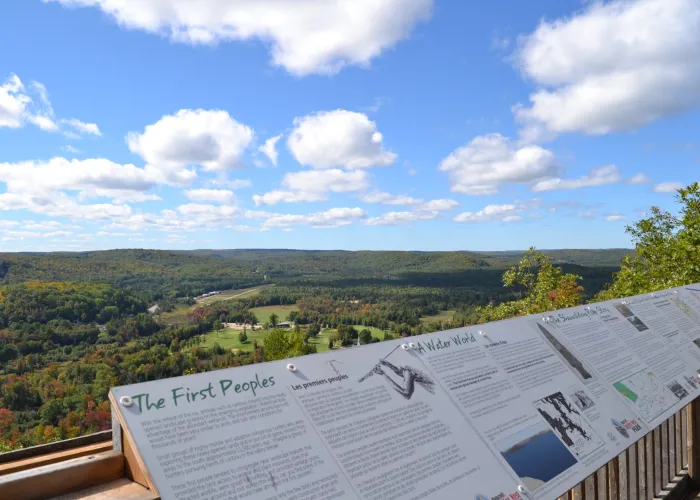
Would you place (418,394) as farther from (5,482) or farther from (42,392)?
(42,392)

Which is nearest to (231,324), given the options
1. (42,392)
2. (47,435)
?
(42,392)

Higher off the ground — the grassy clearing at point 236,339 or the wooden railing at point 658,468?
the wooden railing at point 658,468

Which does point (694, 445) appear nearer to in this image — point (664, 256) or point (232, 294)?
point (664, 256)

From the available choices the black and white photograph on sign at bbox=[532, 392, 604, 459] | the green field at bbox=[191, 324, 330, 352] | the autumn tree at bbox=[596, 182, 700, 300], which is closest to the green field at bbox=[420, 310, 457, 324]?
the green field at bbox=[191, 324, 330, 352]

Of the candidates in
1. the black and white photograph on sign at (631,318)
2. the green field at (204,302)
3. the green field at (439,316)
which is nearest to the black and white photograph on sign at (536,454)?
the black and white photograph on sign at (631,318)

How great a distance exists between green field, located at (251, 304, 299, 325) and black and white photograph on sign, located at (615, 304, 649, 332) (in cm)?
6549

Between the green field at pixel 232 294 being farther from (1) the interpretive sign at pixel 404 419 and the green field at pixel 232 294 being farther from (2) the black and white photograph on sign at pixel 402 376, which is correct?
(2) the black and white photograph on sign at pixel 402 376

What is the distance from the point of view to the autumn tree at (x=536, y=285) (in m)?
10.6

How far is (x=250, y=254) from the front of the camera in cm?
16775

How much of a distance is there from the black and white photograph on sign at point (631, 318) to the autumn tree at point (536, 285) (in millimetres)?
7195

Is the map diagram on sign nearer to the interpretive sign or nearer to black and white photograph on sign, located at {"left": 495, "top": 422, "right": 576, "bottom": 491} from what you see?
the interpretive sign

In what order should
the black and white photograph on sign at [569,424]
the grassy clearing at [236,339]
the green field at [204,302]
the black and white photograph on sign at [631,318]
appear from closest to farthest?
1. the black and white photograph on sign at [569,424]
2. the black and white photograph on sign at [631,318]
3. the grassy clearing at [236,339]
4. the green field at [204,302]

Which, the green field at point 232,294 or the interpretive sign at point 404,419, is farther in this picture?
the green field at point 232,294

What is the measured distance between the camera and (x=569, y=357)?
2324mm
